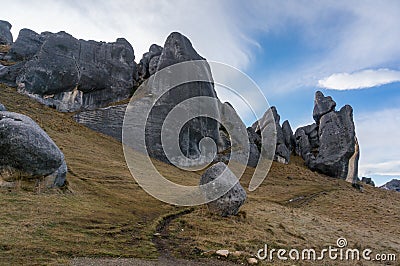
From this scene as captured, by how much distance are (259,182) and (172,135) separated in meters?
17.8

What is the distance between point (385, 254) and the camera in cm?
1908

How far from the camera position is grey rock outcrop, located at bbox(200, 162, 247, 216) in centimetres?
2352

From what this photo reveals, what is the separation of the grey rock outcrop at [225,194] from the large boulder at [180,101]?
1253 inches

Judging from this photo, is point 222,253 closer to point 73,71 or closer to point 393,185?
point 73,71

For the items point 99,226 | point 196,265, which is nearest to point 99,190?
point 99,226

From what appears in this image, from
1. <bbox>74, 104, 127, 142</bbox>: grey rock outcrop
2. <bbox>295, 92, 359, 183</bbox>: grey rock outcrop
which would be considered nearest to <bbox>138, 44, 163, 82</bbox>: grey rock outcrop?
<bbox>74, 104, 127, 142</bbox>: grey rock outcrop

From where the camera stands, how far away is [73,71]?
6312 cm

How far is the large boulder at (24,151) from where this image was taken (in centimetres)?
1970

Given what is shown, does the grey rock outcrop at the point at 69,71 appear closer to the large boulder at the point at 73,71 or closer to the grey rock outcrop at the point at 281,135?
the large boulder at the point at 73,71

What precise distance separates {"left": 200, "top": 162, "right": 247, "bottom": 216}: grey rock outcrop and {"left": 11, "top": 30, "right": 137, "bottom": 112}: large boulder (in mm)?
46345

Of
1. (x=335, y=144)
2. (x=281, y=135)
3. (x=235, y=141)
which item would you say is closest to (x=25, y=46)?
(x=235, y=141)

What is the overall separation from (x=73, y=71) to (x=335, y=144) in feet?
186

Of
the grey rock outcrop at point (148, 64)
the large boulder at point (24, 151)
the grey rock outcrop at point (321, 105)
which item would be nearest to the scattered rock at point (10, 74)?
the grey rock outcrop at point (148, 64)

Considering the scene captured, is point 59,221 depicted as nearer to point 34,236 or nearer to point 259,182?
point 34,236
